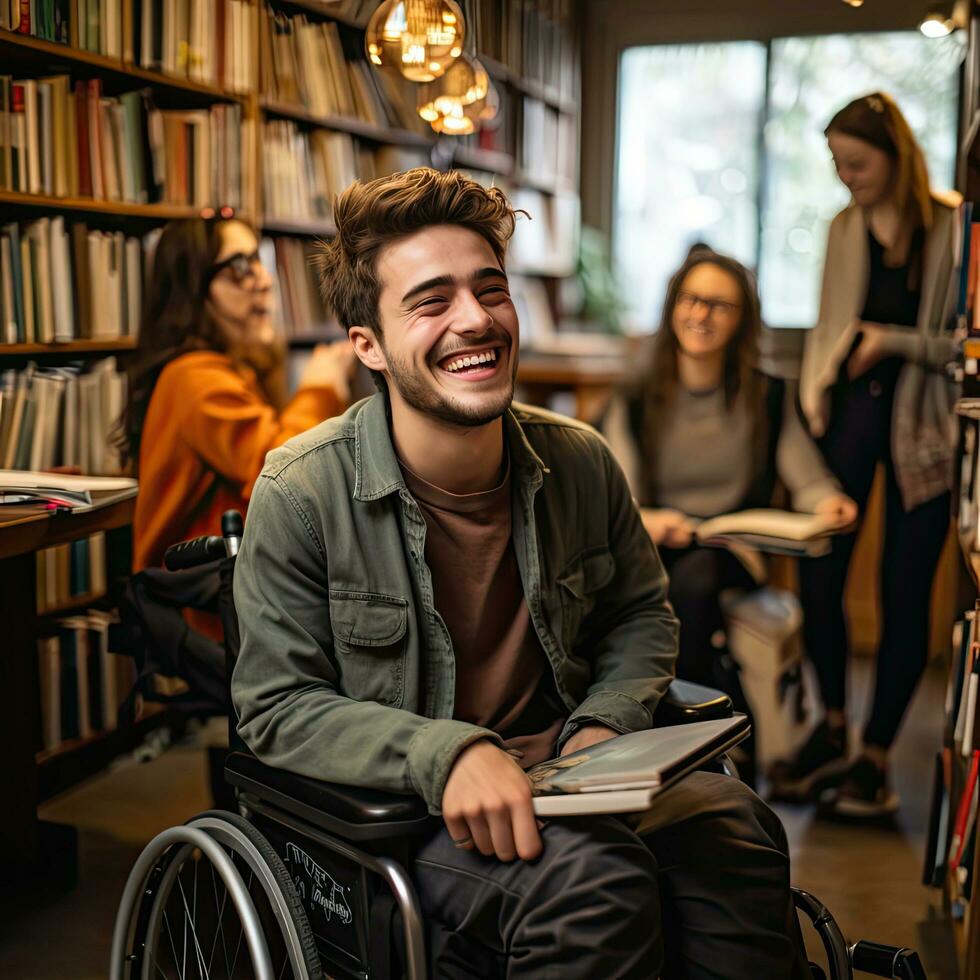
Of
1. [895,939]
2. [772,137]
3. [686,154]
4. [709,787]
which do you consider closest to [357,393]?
[772,137]

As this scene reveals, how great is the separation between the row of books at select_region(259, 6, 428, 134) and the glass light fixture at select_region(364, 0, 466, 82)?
0.81 m

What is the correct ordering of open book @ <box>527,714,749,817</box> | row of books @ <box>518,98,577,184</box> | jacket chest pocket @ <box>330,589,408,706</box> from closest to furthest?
open book @ <box>527,714,749,817</box>, jacket chest pocket @ <box>330,589,408,706</box>, row of books @ <box>518,98,577,184</box>

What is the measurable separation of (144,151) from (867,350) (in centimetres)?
167

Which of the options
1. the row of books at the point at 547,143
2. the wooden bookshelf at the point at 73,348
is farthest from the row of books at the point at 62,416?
the row of books at the point at 547,143

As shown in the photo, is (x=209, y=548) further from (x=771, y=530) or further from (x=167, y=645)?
(x=771, y=530)

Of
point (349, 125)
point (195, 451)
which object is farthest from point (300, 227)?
point (195, 451)

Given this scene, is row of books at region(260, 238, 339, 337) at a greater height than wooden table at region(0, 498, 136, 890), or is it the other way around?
row of books at region(260, 238, 339, 337)

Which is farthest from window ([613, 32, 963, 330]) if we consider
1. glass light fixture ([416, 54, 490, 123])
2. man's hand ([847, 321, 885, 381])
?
glass light fixture ([416, 54, 490, 123])

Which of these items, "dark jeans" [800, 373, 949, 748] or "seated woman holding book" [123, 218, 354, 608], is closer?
"seated woman holding book" [123, 218, 354, 608]

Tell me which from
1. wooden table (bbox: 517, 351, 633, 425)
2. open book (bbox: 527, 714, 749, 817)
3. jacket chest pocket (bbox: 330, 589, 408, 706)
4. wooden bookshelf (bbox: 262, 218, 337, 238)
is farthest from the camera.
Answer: wooden table (bbox: 517, 351, 633, 425)

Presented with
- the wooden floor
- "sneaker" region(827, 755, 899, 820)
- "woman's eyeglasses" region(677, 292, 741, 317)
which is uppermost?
"woman's eyeglasses" region(677, 292, 741, 317)

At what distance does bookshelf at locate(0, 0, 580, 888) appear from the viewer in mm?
2307

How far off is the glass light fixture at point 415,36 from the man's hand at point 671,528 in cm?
109

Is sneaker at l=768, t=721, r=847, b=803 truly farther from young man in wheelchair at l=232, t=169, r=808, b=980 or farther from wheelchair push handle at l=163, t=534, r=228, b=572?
wheelchair push handle at l=163, t=534, r=228, b=572
